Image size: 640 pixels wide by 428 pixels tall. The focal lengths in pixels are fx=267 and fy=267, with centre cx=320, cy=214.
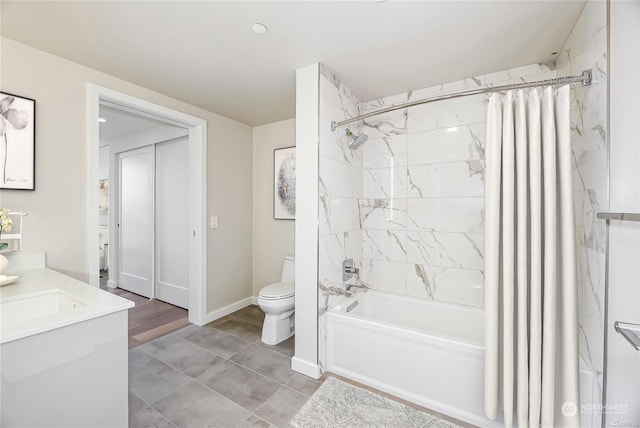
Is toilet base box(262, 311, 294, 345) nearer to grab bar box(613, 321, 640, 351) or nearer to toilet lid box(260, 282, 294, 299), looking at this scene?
toilet lid box(260, 282, 294, 299)

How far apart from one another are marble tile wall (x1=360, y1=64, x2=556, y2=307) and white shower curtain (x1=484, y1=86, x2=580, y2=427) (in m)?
0.78

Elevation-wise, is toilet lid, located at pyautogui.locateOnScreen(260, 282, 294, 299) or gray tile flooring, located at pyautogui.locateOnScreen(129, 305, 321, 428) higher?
toilet lid, located at pyautogui.locateOnScreen(260, 282, 294, 299)

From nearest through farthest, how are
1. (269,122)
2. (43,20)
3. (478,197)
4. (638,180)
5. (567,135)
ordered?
(638,180), (567,135), (43,20), (478,197), (269,122)

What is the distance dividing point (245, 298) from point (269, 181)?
5.07 ft

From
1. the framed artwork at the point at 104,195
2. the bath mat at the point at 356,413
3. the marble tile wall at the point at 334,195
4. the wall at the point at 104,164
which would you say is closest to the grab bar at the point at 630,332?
the bath mat at the point at 356,413

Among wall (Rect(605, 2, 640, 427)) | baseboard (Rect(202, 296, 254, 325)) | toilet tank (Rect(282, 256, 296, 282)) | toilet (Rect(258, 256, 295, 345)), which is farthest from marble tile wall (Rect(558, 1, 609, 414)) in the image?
baseboard (Rect(202, 296, 254, 325))

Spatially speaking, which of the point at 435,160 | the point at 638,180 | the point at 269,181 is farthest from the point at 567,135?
the point at 269,181

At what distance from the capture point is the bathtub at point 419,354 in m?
1.60

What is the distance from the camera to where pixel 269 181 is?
134 inches

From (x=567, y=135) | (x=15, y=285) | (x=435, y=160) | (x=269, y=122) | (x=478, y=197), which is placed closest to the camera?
(x=567, y=135)

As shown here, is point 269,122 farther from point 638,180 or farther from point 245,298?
point 638,180

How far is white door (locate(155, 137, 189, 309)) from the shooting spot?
332 centimetres

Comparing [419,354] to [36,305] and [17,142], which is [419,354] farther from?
[17,142]

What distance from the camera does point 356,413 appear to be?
5.42 ft
